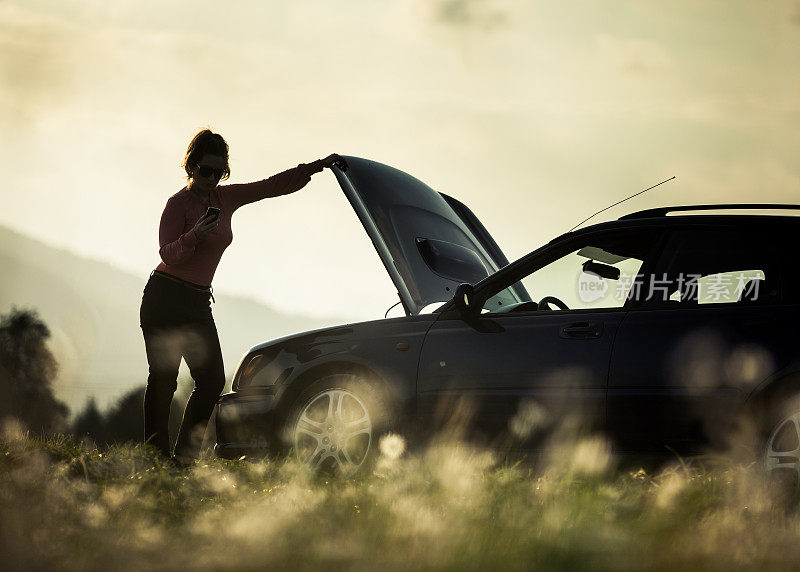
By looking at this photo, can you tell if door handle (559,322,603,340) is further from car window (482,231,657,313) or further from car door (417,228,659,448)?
car window (482,231,657,313)

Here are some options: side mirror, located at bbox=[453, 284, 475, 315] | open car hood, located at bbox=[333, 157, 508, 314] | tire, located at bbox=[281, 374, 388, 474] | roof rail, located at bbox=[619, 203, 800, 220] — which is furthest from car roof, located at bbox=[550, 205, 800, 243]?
tire, located at bbox=[281, 374, 388, 474]

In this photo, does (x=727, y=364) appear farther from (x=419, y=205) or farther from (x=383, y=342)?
(x=419, y=205)

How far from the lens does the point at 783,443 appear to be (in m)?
4.54

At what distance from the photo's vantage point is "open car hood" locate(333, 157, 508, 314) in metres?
5.95

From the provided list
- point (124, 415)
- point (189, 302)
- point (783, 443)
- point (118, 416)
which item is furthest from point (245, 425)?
point (118, 416)

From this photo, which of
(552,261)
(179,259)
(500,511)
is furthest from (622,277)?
(179,259)

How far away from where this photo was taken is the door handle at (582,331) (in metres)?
5.01

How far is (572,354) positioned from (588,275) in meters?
0.56

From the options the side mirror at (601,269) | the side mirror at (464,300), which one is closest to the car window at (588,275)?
the side mirror at (601,269)

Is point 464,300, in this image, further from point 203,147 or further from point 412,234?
point 203,147

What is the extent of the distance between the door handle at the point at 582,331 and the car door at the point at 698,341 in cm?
13

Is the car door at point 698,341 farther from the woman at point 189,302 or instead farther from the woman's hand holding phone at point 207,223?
the woman at point 189,302

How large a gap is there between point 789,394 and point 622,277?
1.09 m

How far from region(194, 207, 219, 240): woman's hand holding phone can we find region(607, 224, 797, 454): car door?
236 centimetres
